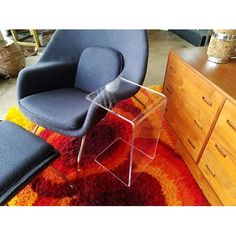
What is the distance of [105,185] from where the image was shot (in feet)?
3.92

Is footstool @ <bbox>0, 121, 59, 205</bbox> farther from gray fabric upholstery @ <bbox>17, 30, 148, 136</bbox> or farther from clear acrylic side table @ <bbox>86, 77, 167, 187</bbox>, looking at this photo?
clear acrylic side table @ <bbox>86, 77, 167, 187</bbox>

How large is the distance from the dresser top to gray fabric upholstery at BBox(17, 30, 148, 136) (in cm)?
30

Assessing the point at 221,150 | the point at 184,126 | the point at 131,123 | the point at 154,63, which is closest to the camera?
the point at 221,150

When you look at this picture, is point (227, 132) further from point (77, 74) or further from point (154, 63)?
point (154, 63)

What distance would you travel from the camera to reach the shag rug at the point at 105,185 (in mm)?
1117

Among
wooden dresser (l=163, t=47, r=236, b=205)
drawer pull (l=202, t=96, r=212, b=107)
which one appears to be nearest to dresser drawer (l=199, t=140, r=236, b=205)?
wooden dresser (l=163, t=47, r=236, b=205)

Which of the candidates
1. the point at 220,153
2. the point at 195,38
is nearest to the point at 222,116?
the point at 220,153

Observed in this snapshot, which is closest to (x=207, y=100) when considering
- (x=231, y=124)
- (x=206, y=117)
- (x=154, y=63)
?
(x=206, y=117)

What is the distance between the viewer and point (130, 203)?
1.11m

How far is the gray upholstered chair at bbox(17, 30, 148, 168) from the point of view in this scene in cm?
112

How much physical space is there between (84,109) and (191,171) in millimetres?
795

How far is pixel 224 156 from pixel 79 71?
41.9 inches

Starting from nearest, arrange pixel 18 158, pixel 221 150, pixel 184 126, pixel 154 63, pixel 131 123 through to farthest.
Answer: pixel 18 158 → pixel 221 150 → pixel 131 123 → pixel 184 126 → pixel 154 63
